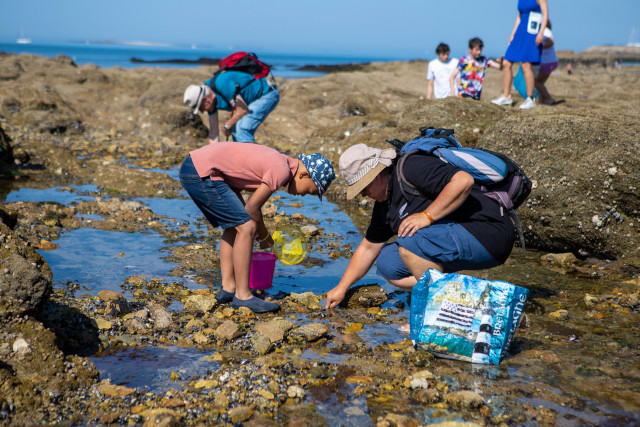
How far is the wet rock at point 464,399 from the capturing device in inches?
124

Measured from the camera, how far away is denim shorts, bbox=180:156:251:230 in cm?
439

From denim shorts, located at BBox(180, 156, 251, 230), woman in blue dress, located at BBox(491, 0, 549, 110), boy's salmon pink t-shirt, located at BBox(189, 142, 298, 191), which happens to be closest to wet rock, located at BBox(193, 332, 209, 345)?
denim shorts, located at BBox(180, 156, 251, 230)

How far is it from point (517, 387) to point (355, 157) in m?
1.68

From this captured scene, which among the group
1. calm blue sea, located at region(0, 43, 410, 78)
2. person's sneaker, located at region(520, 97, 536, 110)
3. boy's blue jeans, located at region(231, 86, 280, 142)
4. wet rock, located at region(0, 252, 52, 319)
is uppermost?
person's sneaker, located at region(520, 97, 536, 110)

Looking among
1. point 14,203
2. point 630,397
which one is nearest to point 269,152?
point 630,397

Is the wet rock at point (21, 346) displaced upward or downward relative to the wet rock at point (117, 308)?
upward

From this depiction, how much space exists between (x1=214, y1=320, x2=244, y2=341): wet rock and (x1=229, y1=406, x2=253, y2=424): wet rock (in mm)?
960

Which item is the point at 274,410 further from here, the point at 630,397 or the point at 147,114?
the point at 147,114

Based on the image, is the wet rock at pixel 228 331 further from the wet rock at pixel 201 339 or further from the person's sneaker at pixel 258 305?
the person's sneaker at pixel 258 305

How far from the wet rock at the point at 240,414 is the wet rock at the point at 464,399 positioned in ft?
3.43

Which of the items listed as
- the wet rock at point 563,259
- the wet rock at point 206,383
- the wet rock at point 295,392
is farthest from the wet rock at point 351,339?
the wet rock at point 563,259

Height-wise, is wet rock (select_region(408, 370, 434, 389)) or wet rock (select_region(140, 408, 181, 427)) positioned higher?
wet rock (select_region(408, 370, 434, 389))

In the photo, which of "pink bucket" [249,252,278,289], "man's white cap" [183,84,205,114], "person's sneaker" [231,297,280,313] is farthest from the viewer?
"man's white cap" [183,84,205,114]

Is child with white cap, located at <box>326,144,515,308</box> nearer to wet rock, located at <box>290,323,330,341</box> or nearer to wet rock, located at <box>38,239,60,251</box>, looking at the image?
wet rock, located at <box>290,323,330,341</box>
